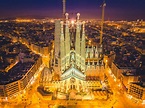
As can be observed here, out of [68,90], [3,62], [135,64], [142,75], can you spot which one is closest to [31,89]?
[68,90]

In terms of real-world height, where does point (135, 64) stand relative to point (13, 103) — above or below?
above

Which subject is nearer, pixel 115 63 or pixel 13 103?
pixel 13 103

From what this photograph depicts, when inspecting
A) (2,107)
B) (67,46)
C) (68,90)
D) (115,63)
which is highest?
(67,46)

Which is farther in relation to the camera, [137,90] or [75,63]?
[75,63]

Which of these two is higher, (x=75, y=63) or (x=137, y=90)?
(x=75, y=63)

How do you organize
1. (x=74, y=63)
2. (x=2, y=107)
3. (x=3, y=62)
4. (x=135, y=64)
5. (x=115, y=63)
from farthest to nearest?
(x=3, y=62) < (x=135, y=64) < (x=115, y=63) < (x=74, y=63) < (x=2, y=107)

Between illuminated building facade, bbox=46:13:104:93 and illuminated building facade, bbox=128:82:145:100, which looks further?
illuminated building facade, bbox=46:13:104:93

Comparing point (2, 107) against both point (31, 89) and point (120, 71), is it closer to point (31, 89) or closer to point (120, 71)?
point (31, 89)

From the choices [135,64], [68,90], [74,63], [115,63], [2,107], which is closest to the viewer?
[2,107]

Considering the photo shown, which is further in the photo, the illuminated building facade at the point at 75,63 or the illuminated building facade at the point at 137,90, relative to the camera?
the illuminated building facade at the point at 75,63
